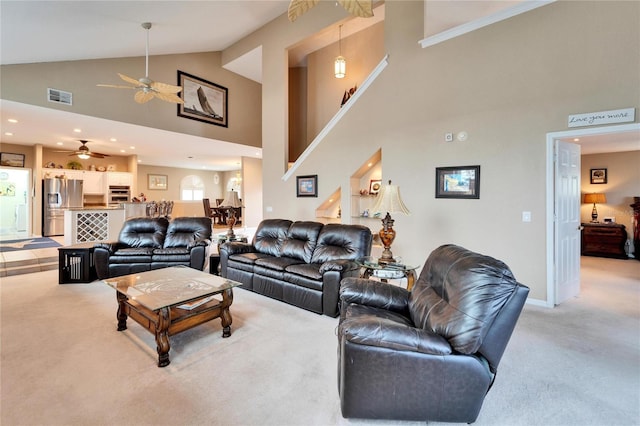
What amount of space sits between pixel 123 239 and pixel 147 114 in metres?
3.07

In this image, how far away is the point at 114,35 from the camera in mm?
4988

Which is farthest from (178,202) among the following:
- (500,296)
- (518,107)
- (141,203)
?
(500,296)

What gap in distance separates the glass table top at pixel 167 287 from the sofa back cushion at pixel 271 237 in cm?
116

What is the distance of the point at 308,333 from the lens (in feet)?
9.16

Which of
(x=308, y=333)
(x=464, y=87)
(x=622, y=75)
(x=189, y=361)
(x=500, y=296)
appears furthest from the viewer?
(x=464, y=87)

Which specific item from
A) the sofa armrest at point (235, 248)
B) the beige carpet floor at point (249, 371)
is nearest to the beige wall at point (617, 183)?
the beige carpet floor at point (249, 371)

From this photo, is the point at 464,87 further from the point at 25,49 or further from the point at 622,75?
the point at 25,49

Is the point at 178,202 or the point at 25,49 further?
the point at 178,202

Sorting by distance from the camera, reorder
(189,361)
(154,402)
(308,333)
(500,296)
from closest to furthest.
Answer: (500,296) < (154,402) < (189,361) < (308,333)

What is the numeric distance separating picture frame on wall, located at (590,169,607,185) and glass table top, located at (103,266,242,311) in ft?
26.8

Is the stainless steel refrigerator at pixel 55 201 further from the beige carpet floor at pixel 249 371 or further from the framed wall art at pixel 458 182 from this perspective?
the framed wall art at pixel 458 182

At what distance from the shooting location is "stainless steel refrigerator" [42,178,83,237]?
793cm

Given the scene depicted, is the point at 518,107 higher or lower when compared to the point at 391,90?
lower

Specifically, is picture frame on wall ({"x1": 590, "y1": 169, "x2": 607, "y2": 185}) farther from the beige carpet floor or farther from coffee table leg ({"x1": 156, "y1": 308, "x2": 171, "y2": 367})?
coffee table leg ({"x1": 156, "y1": 308, "x2": 171, "y2": 367})
